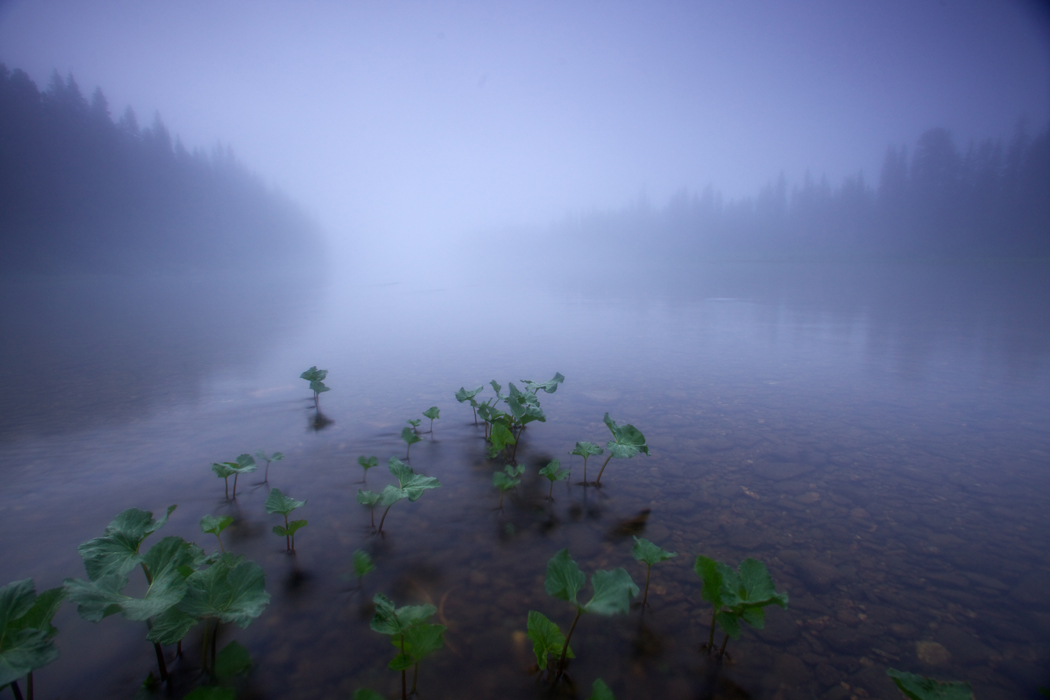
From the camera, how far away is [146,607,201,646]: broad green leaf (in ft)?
5.57

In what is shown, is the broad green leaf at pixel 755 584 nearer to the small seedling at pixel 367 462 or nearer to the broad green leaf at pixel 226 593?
the broad green leaf at pixel 226 593

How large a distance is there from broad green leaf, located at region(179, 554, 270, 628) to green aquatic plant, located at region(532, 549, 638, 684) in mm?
1295

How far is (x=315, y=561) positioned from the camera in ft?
9.19

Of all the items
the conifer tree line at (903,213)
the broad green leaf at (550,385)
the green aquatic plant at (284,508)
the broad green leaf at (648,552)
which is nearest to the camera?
the broad green leaf at (648,552)

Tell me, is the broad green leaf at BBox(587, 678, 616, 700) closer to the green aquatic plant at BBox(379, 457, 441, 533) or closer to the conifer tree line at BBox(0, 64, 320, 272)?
the green aquatic plant at BBox(379, 457, 441, 533)

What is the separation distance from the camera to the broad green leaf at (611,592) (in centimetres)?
177

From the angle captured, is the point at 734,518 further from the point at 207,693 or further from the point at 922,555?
the point at 207,693

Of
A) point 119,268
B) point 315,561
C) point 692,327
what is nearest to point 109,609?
point 315,561

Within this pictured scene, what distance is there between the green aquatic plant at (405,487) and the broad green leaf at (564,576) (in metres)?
1.10

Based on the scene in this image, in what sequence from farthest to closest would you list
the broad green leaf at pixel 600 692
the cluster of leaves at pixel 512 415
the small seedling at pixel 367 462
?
the cluster of leaves at pixel 512 415 → the small seedling at pixel 367 462 → the broad green leaf at pixel 600 692

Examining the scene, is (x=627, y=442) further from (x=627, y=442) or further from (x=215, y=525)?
(x=215, y=525)

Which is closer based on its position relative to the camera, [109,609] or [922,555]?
[109,609]

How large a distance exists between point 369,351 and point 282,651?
Result: 8934 mm

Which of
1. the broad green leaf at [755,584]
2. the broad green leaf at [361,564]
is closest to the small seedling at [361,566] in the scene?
the broad green leaf at [361,564]
